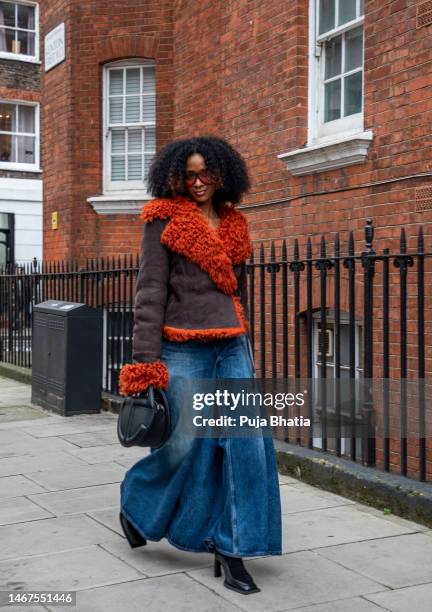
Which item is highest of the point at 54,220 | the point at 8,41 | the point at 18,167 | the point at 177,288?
the point at 8,41

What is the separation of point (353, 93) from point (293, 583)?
16.2 ft

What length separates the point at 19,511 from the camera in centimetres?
507

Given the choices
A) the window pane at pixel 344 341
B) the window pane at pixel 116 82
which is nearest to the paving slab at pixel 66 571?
the window pane at pixel 344 341

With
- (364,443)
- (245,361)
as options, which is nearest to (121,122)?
(364,443)

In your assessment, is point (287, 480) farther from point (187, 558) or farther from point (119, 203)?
point (119, 203)

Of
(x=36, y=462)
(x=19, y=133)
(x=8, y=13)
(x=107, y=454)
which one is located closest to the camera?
(x=36, y=462)

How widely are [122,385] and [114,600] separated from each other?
2.93ft

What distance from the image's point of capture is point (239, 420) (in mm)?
3895

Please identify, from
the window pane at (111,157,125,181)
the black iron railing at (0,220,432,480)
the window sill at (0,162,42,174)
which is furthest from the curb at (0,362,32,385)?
the window sill at (0,162,42,174)

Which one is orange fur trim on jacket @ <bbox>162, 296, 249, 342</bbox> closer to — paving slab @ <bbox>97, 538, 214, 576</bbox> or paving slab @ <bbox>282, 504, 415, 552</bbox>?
paving slab @ <bbox>97, 538, 214, 576</bbox>

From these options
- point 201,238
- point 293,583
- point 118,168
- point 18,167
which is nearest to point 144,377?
point 201,238

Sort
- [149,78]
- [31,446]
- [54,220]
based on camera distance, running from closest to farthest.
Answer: [31,446] → [149,78] → [54,220]

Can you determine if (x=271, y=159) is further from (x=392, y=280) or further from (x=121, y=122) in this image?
(x=121, y=122)

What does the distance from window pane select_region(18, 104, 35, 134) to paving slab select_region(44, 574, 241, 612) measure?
21058 mm
